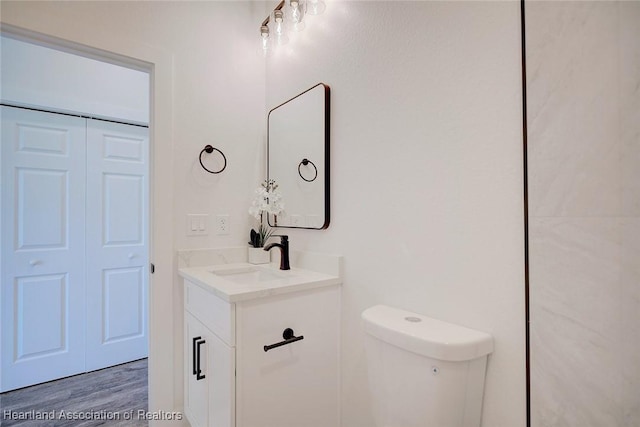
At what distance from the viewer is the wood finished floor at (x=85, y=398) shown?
5.65ft

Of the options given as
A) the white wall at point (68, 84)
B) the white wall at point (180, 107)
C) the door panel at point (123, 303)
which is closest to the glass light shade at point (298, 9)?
the white wall at point (180, 107)

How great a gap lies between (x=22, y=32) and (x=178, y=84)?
0.61 metres

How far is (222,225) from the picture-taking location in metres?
1.78

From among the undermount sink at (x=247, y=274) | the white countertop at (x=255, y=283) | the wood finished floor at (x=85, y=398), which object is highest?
the white countertop at (x=255, y=283)

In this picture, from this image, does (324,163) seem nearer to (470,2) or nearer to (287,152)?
(287,152)

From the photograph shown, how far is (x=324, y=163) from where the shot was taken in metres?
1.44

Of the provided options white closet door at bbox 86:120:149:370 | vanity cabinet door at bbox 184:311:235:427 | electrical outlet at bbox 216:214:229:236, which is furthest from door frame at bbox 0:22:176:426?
white closet door at bbox 86:120:149:370

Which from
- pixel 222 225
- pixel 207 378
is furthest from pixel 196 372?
pixel 222 225

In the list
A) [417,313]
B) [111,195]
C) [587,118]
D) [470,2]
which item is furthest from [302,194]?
[111,195]

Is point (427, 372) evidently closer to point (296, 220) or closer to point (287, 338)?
point (287, 338)

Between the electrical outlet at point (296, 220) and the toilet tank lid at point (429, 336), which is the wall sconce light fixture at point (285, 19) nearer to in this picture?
→ the electrical outlet at point (296, 220)

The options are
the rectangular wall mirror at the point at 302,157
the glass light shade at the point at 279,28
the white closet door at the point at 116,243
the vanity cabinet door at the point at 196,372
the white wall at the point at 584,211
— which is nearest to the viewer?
the white wall at the point at 584,211

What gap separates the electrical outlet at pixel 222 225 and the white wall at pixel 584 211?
1499 mm

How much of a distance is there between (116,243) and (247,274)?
1338 millimetres
